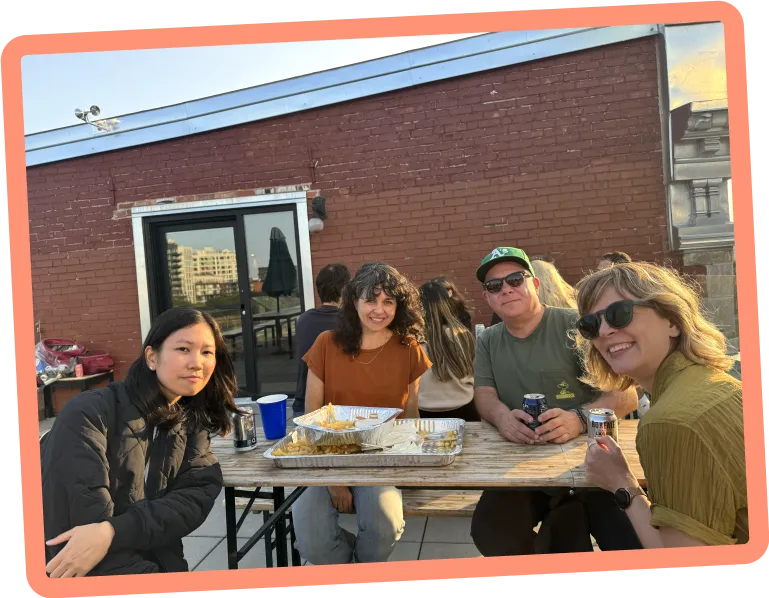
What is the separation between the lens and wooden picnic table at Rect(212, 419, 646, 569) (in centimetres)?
122

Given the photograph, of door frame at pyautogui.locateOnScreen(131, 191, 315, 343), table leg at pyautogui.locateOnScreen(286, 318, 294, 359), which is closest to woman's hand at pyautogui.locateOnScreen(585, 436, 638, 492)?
door frame at pyautogui.locateOnScreen(131, 191, 315, 343)

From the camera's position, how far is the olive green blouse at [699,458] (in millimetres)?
995

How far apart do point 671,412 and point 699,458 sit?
0.12m

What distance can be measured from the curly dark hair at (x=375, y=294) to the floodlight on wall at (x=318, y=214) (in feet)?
7.02

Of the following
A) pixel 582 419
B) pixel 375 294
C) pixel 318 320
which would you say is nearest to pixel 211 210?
pixel 318 320

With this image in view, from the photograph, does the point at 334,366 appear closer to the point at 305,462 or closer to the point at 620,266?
the point at 305,462

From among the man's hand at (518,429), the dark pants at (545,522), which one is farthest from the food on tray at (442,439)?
the dark pants at (545,522)

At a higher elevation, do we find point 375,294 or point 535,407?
point 375,294

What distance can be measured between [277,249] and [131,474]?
3090 millimetres

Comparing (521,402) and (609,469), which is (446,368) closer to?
(521,402)

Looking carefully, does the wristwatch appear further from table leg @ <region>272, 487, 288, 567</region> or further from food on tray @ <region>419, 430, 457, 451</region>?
table leg @ <region>272, 487, 288, 567</region>

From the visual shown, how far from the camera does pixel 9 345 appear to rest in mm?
1180

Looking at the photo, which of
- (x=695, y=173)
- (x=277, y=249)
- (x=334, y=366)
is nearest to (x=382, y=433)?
(x=334, y=366)

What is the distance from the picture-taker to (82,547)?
119 centimetres
